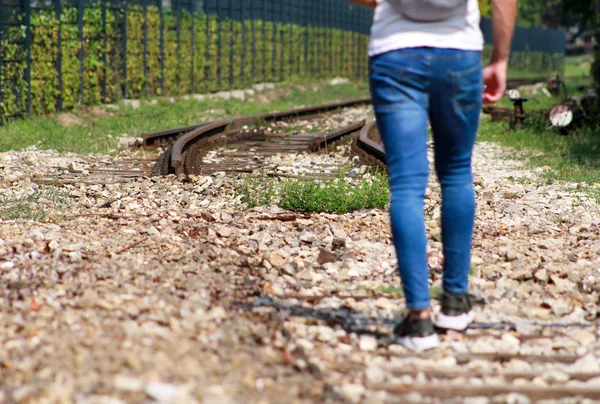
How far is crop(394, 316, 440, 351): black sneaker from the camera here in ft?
12.0

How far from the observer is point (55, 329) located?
3.54 meters

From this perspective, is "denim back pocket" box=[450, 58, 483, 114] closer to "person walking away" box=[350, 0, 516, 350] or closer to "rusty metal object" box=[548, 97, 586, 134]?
"person walking away" box=[350, 0, 516, 350]

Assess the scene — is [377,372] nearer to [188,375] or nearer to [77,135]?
[188,375]

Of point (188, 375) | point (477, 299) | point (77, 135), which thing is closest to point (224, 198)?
point (477, 299)

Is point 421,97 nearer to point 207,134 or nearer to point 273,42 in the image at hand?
point 207,134

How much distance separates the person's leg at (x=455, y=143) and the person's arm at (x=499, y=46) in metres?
0.10

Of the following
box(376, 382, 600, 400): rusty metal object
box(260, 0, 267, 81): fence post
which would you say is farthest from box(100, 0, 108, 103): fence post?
box(376, 382, 600, 400): rusty metal object

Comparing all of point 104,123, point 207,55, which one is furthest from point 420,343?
point 207,55

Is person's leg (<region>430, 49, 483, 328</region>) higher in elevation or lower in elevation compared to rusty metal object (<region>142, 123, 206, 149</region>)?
higher

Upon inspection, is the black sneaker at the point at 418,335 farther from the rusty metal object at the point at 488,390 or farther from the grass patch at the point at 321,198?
the grass patch at the point at 321,198

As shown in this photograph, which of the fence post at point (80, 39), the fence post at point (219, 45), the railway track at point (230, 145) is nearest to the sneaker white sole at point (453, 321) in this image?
Answer: the railway track at point (230, 145)

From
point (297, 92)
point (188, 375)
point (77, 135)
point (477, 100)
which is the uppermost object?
point (477, 100)

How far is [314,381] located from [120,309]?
A: 0.98 metres

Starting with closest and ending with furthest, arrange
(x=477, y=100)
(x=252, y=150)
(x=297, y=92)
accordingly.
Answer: (x=477, y=100) → (x=252, y=150) → (x=297, y=92)
